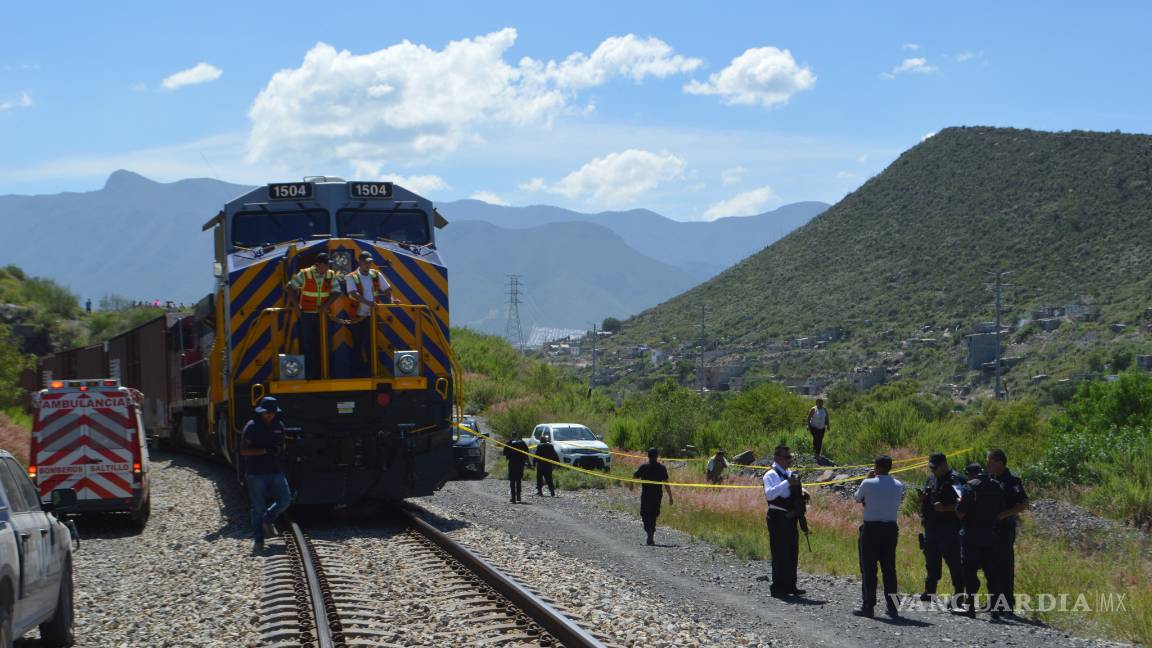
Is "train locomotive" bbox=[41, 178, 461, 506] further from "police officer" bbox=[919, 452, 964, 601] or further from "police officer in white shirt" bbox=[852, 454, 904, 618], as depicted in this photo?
"police officer" bbox=[919, 452, 964, 601]

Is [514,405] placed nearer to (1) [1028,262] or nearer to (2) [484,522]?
(2) [484,522]

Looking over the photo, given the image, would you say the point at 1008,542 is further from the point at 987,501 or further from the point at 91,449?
the point at 91,449

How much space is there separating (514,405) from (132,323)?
44.1 metres

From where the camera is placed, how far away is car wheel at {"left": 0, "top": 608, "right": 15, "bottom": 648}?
23.2 feet

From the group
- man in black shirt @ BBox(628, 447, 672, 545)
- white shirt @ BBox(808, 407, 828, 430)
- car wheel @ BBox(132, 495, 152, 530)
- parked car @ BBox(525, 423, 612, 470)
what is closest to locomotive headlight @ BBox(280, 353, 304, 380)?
car wheel @ BBox(132, 495, 152, 530)

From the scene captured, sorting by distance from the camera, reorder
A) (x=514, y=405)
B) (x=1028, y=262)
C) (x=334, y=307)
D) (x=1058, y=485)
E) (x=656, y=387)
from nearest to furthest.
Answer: (x=334, y=307), (x=1058, y=485), (x=514, y=405), (x=656, y=387), (x=1028, y=262)

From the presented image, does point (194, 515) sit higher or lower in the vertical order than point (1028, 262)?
lower

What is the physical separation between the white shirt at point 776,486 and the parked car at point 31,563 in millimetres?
6708

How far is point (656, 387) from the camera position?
4531 cm

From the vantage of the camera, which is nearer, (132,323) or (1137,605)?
(1137,605)

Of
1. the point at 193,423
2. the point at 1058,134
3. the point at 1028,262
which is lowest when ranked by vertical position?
the point at 193,423

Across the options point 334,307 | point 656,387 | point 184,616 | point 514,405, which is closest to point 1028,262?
point 656,387

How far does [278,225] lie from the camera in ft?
53.7

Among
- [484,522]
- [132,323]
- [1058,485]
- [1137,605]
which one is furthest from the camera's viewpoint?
[132,323]
